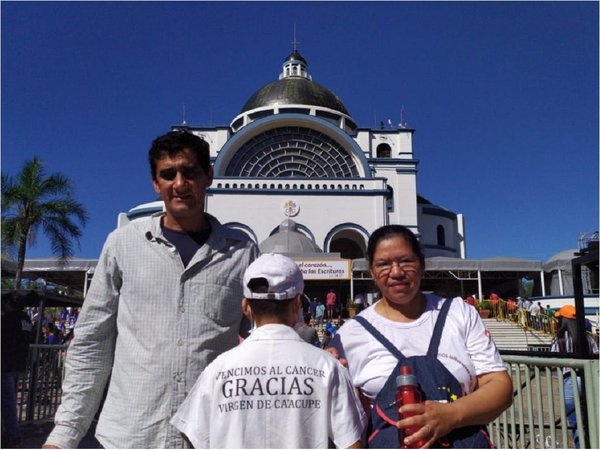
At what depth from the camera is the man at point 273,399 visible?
173cm

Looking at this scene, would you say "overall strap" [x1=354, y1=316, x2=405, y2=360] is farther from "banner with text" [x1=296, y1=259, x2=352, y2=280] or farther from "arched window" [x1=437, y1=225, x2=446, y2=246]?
"arched window" [x1=437, y1=225, x2=446, y2=246]

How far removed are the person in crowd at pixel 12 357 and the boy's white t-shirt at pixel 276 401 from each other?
4.55m

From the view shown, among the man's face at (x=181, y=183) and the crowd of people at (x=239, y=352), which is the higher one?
the man's face at (x=181, y=183)

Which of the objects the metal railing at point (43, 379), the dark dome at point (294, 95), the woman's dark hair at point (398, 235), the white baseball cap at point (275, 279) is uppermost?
the dark dome at point (294, 95)

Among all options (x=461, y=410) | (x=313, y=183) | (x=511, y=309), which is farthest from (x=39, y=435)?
(x=313, y=183)

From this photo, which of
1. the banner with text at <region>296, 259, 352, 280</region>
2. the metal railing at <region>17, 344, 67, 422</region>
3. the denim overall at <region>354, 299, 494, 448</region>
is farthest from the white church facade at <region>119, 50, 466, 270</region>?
the denim overall at <region>354, 299, 494, 448</region>

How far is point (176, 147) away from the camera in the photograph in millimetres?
2129

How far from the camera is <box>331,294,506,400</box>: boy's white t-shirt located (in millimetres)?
1944

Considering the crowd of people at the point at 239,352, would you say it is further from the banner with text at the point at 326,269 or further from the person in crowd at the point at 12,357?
the banner with text at the point at 326,269

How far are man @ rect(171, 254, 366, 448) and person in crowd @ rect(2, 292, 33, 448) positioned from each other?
4511 mm

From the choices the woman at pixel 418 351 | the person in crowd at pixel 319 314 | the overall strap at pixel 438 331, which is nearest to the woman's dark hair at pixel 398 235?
the woman at pixel 418 351

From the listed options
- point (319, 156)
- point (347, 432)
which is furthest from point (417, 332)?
point (319, 156)

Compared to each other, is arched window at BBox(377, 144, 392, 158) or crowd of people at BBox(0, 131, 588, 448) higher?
arched window at BBox(377, 144, 392, 158)

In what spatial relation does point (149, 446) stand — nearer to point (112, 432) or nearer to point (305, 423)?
point (112, 432)
